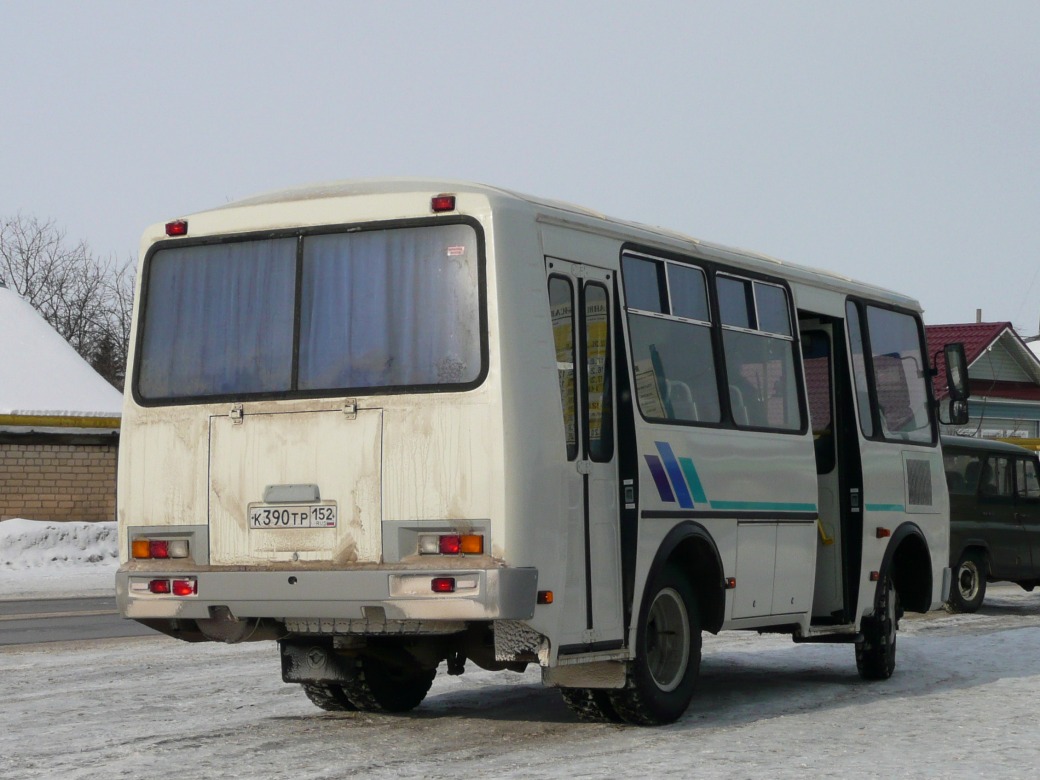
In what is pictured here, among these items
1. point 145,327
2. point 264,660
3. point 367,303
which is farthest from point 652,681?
point 264,660

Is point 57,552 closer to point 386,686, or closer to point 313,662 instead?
point 386,686

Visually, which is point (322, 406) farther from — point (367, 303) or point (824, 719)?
point (824, 719)

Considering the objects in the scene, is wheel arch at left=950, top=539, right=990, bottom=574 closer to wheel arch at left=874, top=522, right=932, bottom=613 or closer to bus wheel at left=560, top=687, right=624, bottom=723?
wheel arch at left=874, top=522, right=932, bottom=613

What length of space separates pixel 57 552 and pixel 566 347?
78.7ft

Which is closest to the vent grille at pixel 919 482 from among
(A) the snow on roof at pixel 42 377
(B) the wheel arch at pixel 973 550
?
(B) the wheel arch at pixel 973 550

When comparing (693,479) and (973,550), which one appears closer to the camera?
(693,479)

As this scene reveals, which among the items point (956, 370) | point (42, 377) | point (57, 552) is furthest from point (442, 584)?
point (42, 377)

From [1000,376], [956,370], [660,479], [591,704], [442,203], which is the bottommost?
[591,704]

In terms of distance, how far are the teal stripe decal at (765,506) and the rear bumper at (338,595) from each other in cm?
230

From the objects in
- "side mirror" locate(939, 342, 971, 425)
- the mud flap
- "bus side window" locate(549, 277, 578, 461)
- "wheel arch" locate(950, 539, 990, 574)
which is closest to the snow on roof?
"wheel arch" locate(950, 539, 990, 574)

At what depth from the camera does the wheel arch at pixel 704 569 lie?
9.92 meters

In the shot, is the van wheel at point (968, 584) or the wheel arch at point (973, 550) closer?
the van wheel at point (968, 584)

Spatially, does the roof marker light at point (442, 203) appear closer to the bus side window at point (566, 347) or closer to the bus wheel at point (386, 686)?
the bus side window at point (566, 347)

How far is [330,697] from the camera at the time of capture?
10.2m
